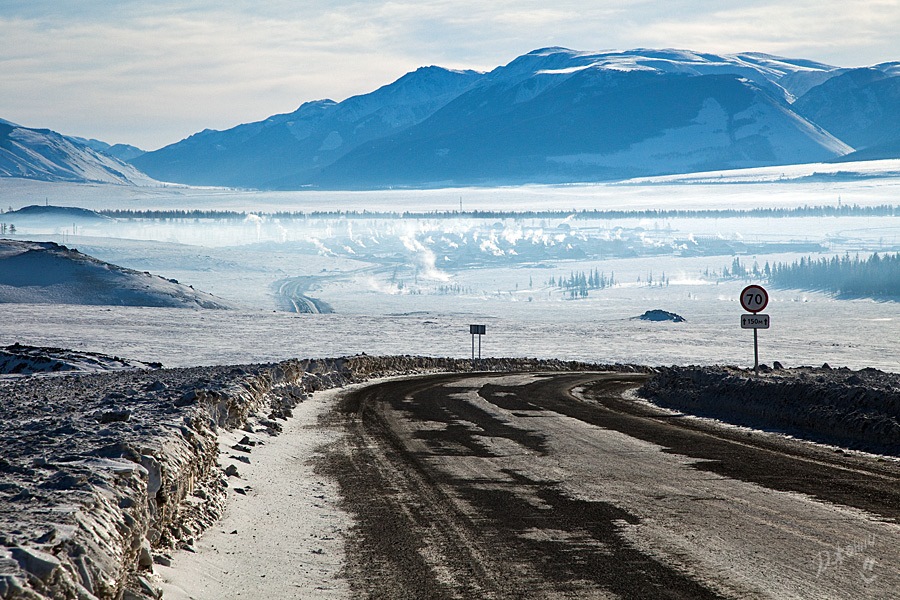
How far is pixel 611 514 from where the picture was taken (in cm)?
1036

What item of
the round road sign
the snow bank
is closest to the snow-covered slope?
the snow bank

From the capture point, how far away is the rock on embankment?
56.4ft

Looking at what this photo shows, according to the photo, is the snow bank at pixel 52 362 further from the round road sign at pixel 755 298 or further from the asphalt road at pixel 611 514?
the asphalt road at pixel 611 514

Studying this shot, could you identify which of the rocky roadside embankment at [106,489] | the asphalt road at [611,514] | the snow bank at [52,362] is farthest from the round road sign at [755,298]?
the snow bank at [52,362]

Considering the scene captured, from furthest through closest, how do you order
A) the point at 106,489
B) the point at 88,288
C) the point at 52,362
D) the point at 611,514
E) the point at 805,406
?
the point at 88,288 → the point at 52,362 → the point at 805,406 → the point at 611,514 → the point at 106,489

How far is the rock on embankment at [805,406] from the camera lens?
17.2 meters

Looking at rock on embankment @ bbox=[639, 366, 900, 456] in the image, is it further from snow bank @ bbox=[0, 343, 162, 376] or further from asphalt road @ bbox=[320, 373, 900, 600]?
snow bank @ bbox=[0, 343, 162, 376]

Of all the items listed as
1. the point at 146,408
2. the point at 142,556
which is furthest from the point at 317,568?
the point at 146,408

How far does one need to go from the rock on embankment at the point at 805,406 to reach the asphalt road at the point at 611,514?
3.68 feet

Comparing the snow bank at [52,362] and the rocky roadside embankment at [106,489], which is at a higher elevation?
the rocky roadside embankment at [106,489]

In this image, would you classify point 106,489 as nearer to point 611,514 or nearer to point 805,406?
point 611,514

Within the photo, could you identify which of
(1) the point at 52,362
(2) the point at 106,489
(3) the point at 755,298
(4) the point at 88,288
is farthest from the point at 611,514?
(4) the point at 88,288

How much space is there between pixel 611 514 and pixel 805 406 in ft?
37.5

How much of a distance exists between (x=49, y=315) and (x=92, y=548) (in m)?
141
